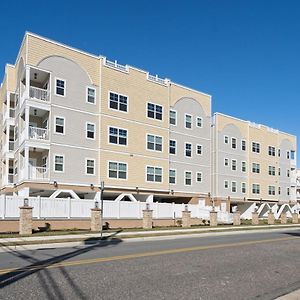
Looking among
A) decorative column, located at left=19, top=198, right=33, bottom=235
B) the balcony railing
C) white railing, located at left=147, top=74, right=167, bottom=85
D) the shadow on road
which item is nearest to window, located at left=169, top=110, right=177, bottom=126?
white railing, located at left=147, top=74, right=167, bottom=85

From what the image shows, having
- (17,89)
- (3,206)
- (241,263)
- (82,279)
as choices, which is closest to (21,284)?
(82,279)

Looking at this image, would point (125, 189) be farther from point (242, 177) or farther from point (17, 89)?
point (242, 177)

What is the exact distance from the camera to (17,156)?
3481cm

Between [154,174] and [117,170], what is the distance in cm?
459

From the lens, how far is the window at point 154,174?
1526 inches

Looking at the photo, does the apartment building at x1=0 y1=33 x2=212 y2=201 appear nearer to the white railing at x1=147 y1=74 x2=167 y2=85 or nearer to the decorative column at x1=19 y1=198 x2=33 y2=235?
the white railing at x1=147 y1=74 x2=167 y2=85

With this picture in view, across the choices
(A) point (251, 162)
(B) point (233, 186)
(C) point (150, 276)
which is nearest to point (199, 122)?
(B) point (233, 186)

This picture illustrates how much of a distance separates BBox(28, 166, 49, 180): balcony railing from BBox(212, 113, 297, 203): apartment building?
917 inches

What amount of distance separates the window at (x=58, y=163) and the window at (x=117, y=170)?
15.1 feet

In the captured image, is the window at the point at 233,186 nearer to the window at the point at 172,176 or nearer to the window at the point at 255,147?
the window at the point at 255,147

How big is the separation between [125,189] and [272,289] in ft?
92.7

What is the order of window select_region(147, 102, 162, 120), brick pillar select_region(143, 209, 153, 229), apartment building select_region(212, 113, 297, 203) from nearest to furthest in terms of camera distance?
1. brick pillar select_region(143, 209, 153, 229)
2. window select_region(147, 102, 162, 120)
3. apartment building select_region(212, 113, 297, 203)

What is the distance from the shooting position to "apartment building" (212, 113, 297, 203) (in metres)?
49.5

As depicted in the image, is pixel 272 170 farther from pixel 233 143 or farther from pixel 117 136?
pixel 117 136
